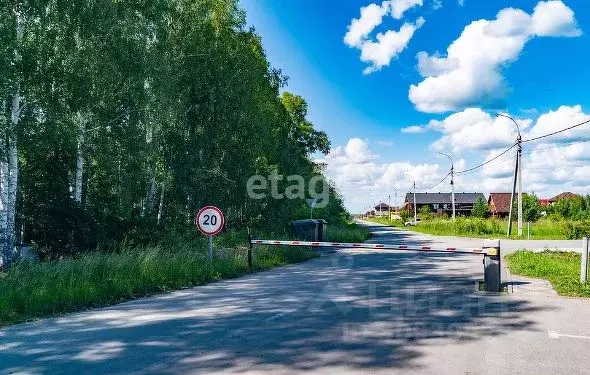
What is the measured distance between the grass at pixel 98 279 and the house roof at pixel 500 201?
317 feet

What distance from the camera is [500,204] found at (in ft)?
337

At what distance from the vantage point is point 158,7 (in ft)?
58.1

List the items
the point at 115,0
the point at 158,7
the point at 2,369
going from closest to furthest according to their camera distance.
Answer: the point at 2,369 < the point at 115,0 < the point at 158,7

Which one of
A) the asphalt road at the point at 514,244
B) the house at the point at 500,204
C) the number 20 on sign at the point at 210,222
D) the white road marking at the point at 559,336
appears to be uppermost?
the house at the point at 500,204

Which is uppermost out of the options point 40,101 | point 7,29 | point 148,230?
point 7,29

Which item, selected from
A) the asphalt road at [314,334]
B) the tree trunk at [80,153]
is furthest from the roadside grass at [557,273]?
the tree trunk at [80,153]

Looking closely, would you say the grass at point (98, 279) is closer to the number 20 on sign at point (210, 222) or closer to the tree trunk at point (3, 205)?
the number 20 on sign at point (210, 222)

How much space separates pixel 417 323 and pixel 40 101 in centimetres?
1156

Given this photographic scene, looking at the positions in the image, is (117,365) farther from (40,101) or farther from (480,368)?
(40,101)

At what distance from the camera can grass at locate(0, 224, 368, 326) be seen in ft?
25.2

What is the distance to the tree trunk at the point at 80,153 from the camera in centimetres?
1522

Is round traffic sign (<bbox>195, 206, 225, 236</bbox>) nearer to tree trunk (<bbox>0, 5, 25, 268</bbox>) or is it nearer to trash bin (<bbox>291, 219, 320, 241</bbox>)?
tree trunk (<bbox>0, 5, 25, 268</bbox>)

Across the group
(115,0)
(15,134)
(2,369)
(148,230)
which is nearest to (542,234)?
(148,230)

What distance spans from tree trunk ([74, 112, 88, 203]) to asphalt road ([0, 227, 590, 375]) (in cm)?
772
